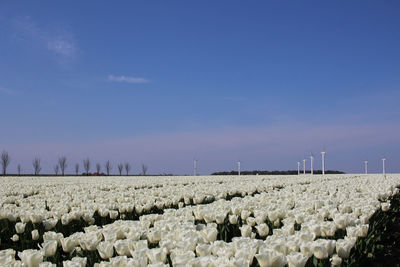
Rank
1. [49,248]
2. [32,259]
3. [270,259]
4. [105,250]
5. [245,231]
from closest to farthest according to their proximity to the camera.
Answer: [270,259], [32,259], [105,250], [49,248], [245,231]

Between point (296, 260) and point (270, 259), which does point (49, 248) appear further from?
point (296, 260)

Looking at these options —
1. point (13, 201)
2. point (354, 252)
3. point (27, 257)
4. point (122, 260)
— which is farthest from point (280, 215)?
point (13, 201)

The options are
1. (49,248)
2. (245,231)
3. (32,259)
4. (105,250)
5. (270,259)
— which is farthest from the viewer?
(245,231)

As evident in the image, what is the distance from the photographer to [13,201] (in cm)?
955

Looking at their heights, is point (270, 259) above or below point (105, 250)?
above

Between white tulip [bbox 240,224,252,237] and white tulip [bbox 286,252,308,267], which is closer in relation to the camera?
white tulip [bbox 286,252,308,267]

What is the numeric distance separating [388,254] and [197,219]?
315 cm

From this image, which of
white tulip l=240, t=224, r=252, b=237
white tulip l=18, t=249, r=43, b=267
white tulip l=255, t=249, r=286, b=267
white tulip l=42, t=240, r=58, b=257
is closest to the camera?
white tulip l=255, t=249, r=286, b=267

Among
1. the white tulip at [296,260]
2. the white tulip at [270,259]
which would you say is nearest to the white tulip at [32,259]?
the white tulip at [270,259]

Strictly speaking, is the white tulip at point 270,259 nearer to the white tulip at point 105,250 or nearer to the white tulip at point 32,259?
the white tulip at point 105,250

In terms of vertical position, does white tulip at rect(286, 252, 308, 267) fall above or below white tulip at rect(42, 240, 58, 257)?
above

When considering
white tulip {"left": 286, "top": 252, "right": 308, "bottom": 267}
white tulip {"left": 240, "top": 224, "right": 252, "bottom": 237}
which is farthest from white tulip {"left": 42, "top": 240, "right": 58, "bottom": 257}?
white tulip {"left": 286, "top": 252, "right": 308, "bottom": 267}

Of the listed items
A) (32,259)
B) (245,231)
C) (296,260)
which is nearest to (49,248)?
(32,259)

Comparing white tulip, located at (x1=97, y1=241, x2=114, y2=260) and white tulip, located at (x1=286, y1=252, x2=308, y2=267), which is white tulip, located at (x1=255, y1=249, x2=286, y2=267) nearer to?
white tulip, located at (x1=286, y1=252, x2=308, y2=267)
